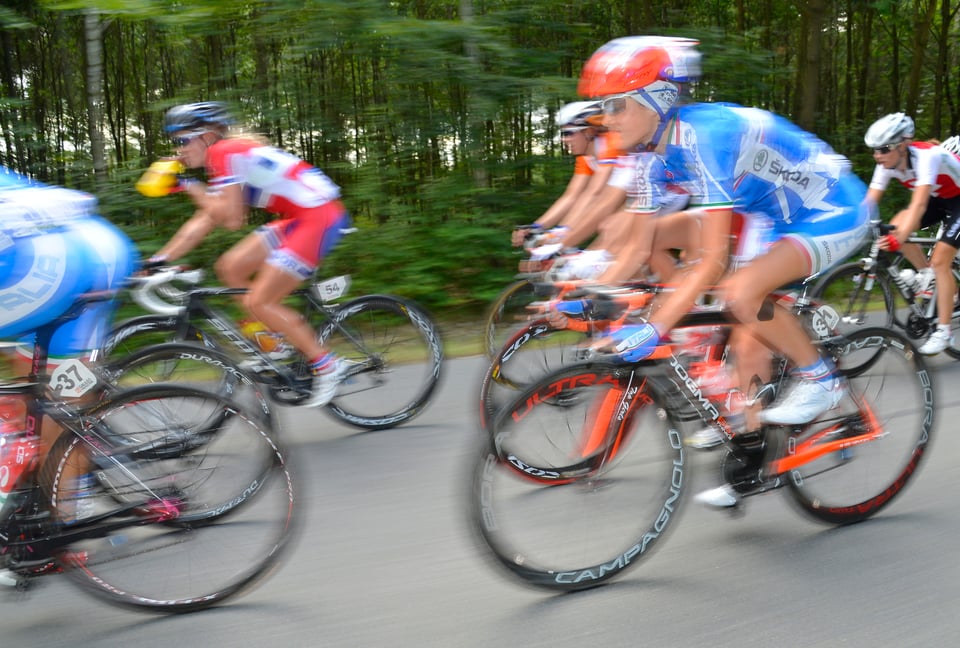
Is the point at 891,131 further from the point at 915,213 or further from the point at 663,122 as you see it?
the point at 663,122

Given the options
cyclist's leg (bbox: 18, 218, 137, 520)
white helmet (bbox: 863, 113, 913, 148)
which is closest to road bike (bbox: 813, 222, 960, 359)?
white helmet (bbox: 863, 113, 913, 148)

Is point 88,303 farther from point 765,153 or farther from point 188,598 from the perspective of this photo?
point 765,153

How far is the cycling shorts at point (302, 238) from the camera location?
507cm

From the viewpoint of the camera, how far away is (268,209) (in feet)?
16.9

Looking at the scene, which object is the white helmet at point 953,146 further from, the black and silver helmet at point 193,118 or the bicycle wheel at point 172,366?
the bicycle wheel at point 172,366

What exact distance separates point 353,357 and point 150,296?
50.1 inches

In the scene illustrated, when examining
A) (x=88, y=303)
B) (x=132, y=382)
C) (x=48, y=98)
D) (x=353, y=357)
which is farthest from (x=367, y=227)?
(x=48, y=98)

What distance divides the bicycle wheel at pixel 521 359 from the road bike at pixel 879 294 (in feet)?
7.74

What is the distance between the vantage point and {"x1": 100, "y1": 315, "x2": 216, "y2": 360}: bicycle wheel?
4.71 meters

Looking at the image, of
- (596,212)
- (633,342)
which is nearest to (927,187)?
(596,212)


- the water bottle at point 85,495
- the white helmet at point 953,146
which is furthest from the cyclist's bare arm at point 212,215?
the white helmet at point 953,146

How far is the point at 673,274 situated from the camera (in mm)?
4922

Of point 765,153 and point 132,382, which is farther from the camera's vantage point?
point 132,382

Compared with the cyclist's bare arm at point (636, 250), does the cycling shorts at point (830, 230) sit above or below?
above
